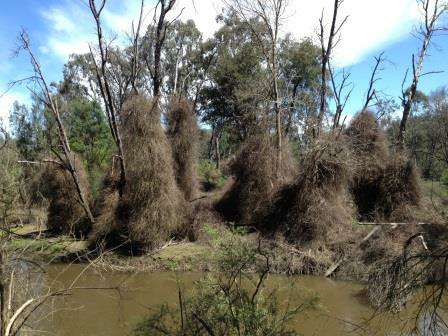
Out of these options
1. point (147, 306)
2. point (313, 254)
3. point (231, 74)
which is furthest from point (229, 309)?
point (231, 74)

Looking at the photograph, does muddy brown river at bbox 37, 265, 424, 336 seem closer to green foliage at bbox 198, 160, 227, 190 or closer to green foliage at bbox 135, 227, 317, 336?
green foliage at bbox 135, 227, 317, 336

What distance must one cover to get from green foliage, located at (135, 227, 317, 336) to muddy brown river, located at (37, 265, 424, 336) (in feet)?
4.50

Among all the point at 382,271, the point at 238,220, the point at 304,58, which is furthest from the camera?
the point at 304,58

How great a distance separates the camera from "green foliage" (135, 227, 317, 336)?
6.66 m

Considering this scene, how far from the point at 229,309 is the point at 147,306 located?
599 centimetres

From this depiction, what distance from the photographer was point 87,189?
2034cm

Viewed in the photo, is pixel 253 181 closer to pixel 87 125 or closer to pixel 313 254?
pixel 313 254

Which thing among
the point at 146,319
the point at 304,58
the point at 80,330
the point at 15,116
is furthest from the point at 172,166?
the point at 15,116

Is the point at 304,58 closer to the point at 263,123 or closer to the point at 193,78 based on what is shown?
the point at 193,78

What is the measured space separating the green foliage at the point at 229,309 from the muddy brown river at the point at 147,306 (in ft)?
4.50

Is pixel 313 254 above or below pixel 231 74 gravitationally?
below

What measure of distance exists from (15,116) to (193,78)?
51.5 feet

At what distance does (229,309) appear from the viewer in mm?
6781

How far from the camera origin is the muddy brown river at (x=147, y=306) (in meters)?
10.2
